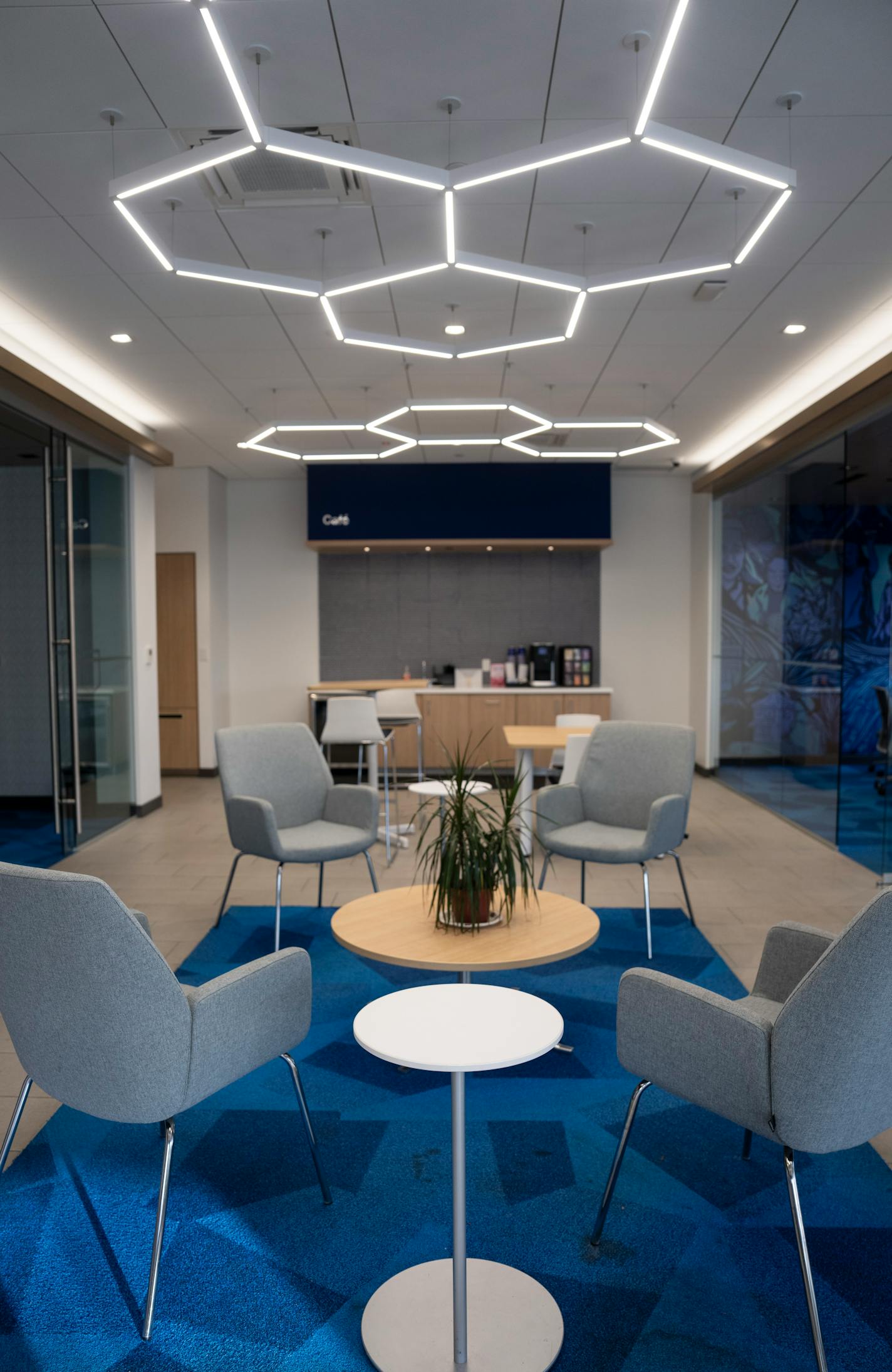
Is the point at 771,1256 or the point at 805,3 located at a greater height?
the point at 805,3

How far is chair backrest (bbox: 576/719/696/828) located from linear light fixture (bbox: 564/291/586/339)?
1987mm

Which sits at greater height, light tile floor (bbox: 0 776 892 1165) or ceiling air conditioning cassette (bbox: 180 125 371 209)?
ceiling air conditioning cassette (bbox: 180 125 371 209)

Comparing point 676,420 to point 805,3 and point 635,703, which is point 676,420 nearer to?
point 635,703

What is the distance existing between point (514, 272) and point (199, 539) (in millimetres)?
6520

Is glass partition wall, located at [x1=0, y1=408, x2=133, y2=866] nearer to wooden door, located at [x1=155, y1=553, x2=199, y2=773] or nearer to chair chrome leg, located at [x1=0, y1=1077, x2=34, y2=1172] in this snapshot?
wooden door, located at [x1=155, y1=553, x2=199, y2=773]

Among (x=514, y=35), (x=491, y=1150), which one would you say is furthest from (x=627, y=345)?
(x=491, y=1150)

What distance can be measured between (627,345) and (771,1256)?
16.8ft

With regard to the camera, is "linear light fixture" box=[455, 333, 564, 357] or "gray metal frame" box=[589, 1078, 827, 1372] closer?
"gray metal frame" box=[589, 1078, 827, 1372]

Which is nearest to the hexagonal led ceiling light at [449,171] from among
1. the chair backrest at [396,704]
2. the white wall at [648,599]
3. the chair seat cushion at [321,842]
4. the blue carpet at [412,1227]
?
the chair seat cushion at [321,842]

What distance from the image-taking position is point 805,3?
Answer: 2.77m

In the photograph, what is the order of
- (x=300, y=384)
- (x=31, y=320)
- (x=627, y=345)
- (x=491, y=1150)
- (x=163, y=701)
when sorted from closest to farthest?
(x=491, y=1150), (x=31, y=320), (x=627, y=345), (x=300, y=384), (x=163, y=701)

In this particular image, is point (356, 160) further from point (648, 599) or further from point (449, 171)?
point (648, 599)

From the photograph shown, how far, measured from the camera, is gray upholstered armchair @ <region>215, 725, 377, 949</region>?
437 cm

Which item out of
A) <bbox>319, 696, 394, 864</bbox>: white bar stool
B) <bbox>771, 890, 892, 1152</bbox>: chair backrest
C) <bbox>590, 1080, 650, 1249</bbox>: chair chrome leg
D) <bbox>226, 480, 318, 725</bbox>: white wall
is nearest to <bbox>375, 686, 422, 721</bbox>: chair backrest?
<bbox>319, 696, 394, 864</bbox>: white bar stool
